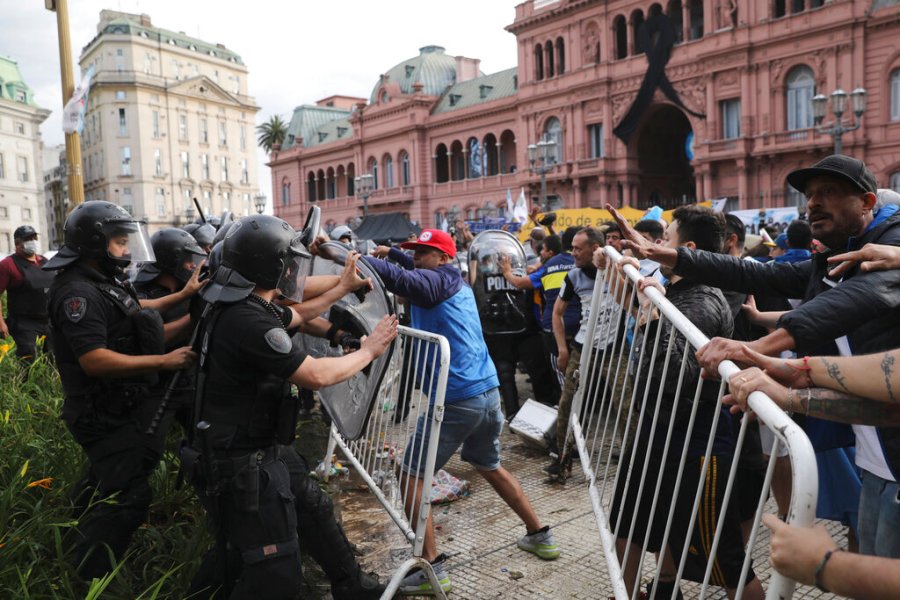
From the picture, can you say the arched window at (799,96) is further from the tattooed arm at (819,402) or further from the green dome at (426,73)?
the tattooed arm at (819,402)

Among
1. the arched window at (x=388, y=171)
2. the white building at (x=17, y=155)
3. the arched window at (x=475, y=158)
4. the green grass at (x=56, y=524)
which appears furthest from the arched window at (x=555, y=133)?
the white building at (x=17, y=155)

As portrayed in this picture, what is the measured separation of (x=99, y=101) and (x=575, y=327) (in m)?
82.7

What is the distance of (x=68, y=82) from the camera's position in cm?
850

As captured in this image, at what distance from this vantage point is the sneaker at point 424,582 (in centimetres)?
374

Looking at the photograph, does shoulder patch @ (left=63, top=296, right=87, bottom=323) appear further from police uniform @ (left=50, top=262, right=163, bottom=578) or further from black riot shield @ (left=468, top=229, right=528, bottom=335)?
black riot shield @ (left=468, top=229, right=528, bottom=335)

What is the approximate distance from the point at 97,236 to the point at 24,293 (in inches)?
209

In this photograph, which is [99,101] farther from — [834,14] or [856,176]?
[856,176]

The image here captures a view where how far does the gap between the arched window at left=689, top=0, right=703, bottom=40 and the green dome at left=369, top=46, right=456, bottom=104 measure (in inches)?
793

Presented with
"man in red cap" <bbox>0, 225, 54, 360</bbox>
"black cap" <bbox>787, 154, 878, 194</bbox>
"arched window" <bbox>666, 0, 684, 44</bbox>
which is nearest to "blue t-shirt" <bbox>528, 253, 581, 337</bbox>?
"black cap" <bbox>787, 154, 878, 194</bbox>

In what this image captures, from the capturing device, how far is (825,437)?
2879 mm

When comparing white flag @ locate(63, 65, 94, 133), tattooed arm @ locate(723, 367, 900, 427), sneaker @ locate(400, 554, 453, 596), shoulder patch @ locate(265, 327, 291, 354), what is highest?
white flag @ locate(63, 65, 94, 133)

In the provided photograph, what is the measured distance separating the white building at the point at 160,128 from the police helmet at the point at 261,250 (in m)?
72.9

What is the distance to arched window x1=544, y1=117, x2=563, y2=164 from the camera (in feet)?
121

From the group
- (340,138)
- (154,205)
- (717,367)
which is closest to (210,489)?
(717,367)
